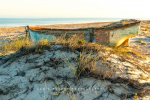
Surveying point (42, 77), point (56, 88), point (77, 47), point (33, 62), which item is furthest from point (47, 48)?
point (56, 88)

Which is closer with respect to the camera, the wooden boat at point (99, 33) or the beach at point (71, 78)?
the beach at point (71, 78)

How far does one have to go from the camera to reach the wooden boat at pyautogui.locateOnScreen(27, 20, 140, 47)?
5.00 m

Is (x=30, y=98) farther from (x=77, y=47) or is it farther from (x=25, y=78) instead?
(x=77, y=47)

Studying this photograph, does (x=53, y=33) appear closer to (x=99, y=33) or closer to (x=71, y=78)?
(x=99, y=33)

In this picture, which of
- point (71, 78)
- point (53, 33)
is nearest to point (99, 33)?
point (53, 33)

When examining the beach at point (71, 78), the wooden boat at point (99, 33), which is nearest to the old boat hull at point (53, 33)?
the wooden boat at point (99, 33)

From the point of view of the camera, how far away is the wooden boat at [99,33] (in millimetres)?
5004

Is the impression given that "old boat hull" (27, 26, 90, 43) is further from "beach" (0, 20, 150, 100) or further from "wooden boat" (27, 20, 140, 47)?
"beach" (0, 20, 150, 100)

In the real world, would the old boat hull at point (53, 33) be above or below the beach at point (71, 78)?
above

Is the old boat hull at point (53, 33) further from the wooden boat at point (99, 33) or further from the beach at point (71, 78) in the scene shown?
the beach at point (71, 78)

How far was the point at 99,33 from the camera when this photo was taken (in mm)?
5039

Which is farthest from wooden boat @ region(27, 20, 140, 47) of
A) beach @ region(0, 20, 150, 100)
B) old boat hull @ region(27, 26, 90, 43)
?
beach @ region(0, 20, 150, 100)

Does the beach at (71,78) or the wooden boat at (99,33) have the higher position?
the wooden boat at (99,33)

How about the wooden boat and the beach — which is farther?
the wooden boat
